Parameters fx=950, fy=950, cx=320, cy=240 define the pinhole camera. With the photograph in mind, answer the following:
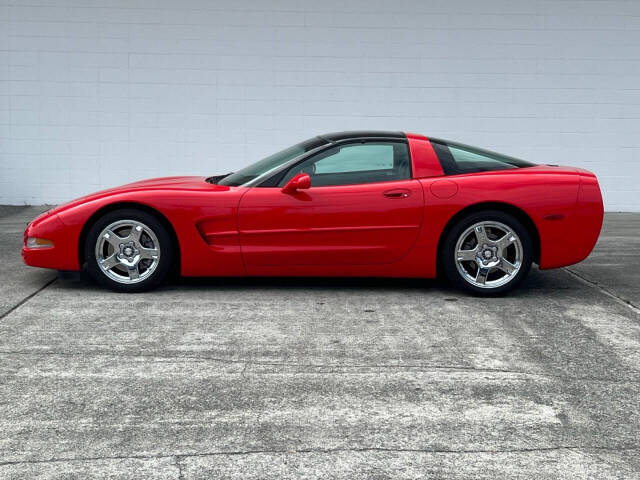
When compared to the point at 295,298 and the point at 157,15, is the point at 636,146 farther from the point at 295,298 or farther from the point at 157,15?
the point at 295,298

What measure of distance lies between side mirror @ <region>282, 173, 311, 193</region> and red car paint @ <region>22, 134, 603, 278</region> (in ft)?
0.15

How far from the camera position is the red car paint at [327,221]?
22.4ft

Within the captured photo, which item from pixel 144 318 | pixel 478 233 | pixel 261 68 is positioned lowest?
pixel 144 318

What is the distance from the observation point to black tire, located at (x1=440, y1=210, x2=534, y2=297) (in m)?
6.84

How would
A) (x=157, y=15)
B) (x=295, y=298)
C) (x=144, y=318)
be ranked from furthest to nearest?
(x=157, y=15)
(x=295, y=298)
(x=144, y=318)

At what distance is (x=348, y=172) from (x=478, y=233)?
105cm

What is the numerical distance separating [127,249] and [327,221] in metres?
1.46

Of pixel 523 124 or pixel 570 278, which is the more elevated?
pixel 523 124

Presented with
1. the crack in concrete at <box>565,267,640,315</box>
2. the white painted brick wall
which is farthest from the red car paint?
the white painted brick wall

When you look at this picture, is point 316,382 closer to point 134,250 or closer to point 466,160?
point 134,250

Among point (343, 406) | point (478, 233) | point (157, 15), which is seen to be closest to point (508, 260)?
point (478, 233)

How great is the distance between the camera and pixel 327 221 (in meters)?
6.84

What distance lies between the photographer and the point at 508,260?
6.96 meters

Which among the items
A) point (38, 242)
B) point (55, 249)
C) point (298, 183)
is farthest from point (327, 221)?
point (38, 242)
